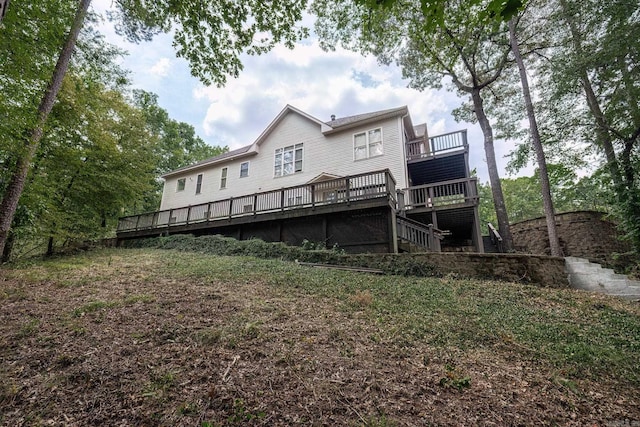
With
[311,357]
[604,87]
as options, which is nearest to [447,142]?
[604,87]

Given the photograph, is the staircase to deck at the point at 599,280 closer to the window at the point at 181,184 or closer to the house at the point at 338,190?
the house at the point at 338,190

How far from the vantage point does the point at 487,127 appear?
42.5ft

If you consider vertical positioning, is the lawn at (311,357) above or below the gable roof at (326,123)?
below

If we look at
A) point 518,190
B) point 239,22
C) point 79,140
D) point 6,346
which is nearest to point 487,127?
point 239,22

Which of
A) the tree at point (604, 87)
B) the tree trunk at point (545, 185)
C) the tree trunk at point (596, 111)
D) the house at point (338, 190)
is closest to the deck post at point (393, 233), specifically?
the house at point (338, 190)

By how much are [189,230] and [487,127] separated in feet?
50.9

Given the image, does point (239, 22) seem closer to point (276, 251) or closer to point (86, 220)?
point (276, 251)

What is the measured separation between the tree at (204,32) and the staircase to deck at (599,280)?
8.60 meters

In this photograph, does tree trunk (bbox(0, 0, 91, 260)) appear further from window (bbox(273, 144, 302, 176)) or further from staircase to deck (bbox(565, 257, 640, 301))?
staircase to deck (bbox(565, 257, 640, 301))

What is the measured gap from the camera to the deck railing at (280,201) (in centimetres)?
904

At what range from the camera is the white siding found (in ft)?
41.8

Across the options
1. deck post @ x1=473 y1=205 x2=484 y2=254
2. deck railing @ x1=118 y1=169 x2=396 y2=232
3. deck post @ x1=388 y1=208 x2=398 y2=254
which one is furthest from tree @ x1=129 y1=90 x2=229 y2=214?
deck post @ x1=473 y1=205 x2=484 y2=254

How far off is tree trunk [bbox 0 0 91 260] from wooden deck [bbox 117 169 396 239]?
6.44 m

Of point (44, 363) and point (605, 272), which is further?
point (605, 272)
